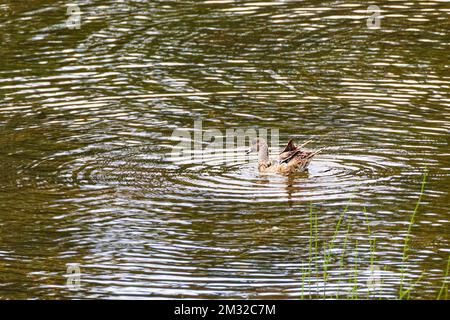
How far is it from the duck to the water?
0.14 metres

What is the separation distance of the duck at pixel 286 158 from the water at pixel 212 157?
0.14 m

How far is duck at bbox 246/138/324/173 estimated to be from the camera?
12344mm

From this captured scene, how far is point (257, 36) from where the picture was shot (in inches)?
696

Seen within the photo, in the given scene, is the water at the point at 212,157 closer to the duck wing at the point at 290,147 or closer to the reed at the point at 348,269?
the reed at the point at 348,269

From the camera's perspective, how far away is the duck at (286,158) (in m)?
12.3

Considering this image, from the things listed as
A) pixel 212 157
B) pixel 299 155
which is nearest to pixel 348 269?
pixel 299 155

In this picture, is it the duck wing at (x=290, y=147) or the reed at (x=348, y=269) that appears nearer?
the reed at (x=348, y=269)

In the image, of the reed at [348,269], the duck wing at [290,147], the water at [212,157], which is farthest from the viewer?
the duck wing at [290,147]

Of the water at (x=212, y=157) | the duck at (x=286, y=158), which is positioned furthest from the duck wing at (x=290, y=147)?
the water at (x=212, y=157)

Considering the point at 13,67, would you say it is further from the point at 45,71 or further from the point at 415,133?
the point at 415,133

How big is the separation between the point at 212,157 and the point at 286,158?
1007 millimetres

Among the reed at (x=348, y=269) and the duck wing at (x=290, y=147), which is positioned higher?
the duck wing at (x=290, y=147)

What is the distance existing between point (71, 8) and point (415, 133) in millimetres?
8241

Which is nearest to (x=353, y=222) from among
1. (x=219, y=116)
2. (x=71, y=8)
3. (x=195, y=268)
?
(x=195, y=268)
